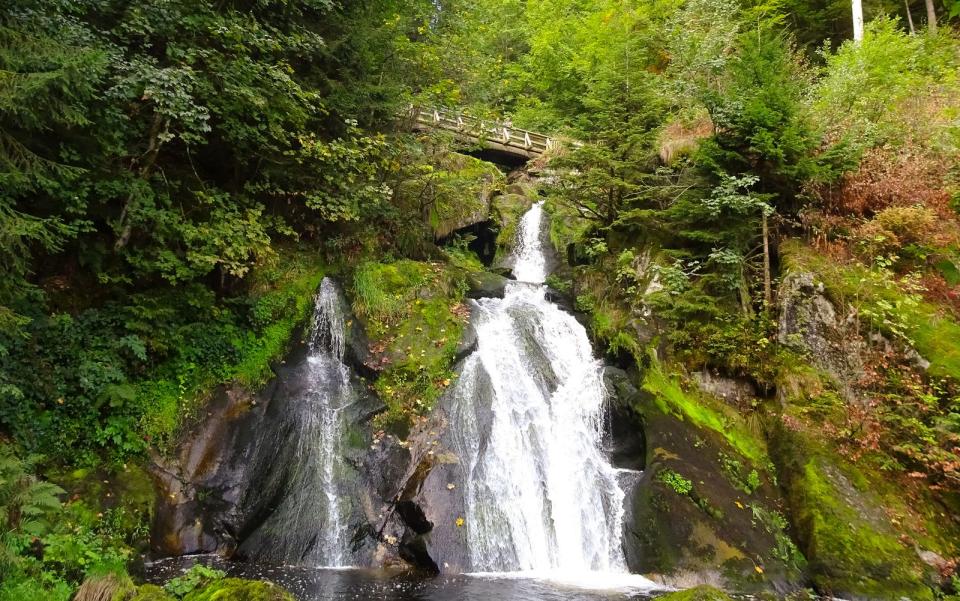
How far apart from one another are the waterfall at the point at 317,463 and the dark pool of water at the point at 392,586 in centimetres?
37

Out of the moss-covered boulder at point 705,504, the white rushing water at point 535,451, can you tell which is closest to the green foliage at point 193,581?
the white rushing water at point 535,451

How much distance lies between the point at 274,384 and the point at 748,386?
30.1ft

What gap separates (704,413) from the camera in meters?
9.09

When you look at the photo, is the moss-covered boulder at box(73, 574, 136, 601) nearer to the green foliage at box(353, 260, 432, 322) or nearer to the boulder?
the green foliage at box(353, 260, 432, 322)

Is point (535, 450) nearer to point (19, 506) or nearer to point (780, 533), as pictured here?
point (780, 533)

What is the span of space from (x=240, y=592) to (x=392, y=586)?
2556 mm

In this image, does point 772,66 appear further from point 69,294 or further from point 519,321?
point 69,294

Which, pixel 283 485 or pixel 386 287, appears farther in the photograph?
pixel 386 287

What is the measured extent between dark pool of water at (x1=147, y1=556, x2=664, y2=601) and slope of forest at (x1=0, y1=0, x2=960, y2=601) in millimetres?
860

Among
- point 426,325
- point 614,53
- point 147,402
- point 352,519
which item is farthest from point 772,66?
point 147,402

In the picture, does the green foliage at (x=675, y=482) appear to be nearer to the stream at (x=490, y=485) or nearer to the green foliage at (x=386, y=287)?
the stream at (x=490, y=485)

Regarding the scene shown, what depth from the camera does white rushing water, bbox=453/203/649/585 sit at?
7320mm

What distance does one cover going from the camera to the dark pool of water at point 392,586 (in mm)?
6023

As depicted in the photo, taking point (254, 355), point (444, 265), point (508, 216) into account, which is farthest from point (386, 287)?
point (508, 216)
